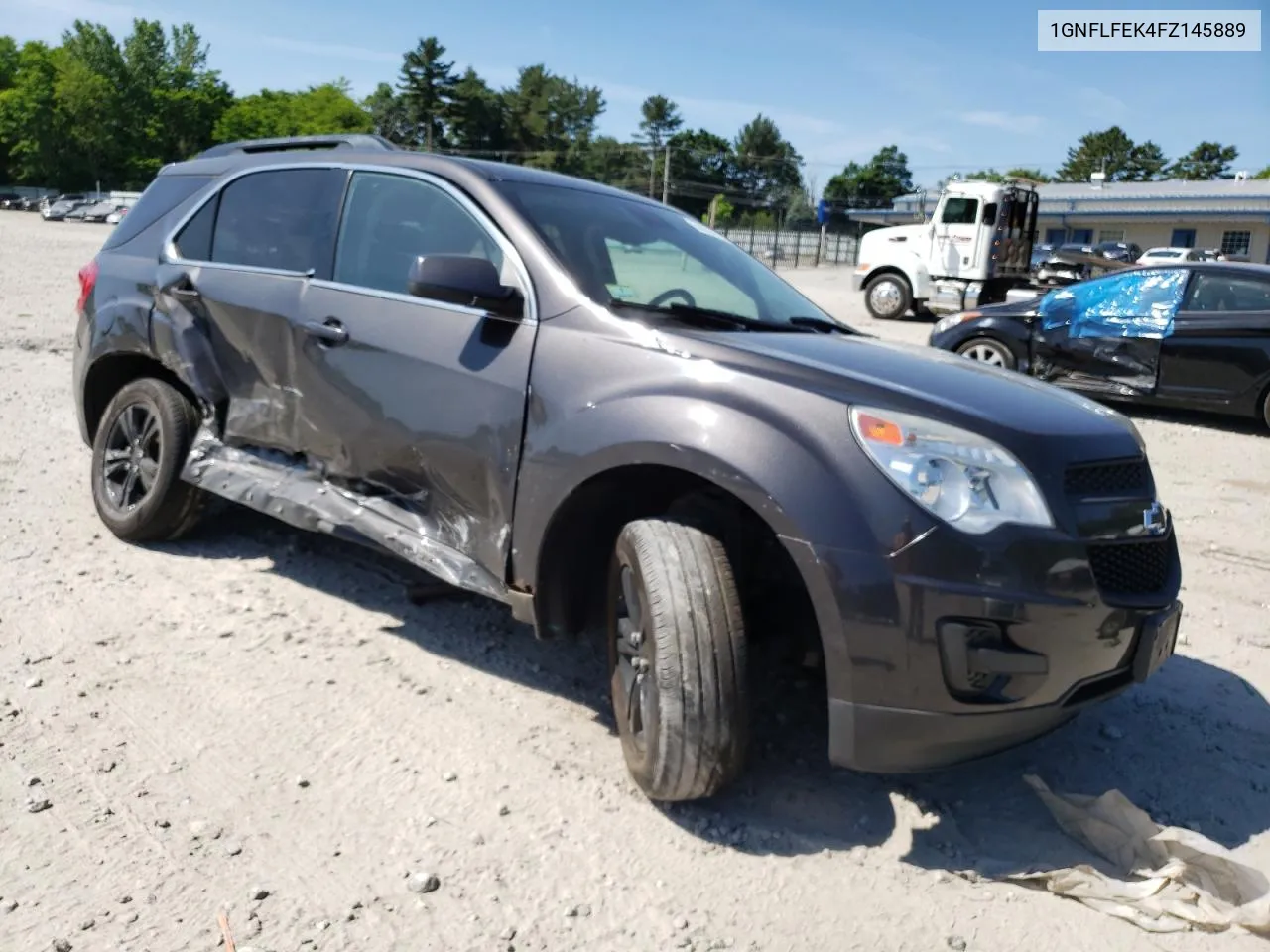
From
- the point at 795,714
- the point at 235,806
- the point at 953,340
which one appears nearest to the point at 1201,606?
the point at 795,714

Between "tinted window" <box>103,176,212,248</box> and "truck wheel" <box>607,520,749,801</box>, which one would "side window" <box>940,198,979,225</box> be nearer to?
"tinted window" <box>103,176,212,248</box>

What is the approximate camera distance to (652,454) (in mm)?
2830

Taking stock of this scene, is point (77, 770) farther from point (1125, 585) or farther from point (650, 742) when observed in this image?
point (1125, 585)

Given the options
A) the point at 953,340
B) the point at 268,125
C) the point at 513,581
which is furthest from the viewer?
the point at 268,125

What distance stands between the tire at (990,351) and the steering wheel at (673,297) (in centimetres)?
762

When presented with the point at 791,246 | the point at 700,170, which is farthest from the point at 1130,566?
the point at 700,170

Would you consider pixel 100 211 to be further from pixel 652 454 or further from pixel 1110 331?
pixel 652 454

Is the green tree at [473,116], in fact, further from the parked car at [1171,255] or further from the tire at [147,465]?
the tire at [147,465]

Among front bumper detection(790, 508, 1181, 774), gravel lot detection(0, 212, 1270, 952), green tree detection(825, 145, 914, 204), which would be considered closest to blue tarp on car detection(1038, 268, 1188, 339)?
gravel lot detection(0, 212, 1270, 952)

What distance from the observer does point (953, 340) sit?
11.0 metres

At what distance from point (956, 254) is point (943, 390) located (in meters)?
17.9

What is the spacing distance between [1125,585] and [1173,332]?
25.3ft

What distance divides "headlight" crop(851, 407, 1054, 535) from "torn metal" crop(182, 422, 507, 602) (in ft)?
4.28

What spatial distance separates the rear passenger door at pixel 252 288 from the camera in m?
4.04
